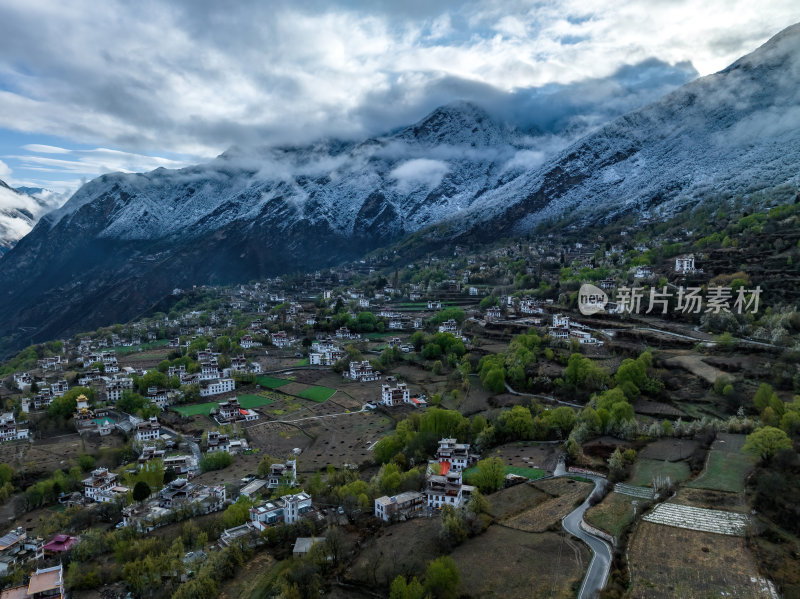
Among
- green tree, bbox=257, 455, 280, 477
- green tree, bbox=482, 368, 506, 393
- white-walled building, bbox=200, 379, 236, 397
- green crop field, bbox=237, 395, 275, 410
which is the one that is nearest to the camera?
green tree, bbox=257, 455, 280, 477

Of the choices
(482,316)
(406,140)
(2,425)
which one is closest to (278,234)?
(406,140)

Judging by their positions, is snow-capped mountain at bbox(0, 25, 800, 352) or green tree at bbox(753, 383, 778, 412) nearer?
green tree at bbox(753, 383, 778, 412)

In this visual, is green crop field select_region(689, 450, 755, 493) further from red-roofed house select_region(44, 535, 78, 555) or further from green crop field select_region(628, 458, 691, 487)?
red-roofed house select_region(44, 535, 78, 555)

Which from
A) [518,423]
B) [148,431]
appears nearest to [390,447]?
[518,423]

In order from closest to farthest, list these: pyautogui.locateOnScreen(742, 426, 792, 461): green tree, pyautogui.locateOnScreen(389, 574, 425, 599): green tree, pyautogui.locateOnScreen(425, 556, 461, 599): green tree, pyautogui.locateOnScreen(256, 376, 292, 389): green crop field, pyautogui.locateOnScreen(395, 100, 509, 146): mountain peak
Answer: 1. pyautogui.locateOnScreen(389, 574, 425, 599): green tree
2. pyautogui.locateOnScreen(425, 556, 461, 599): green tree
3. pyautogui.locateOnScreen(742, 426, 792, 461): green tree
4. pyautogui.locateOnScreen(256, 376, 292, 389): green crop field
5. pyautogui.locateOnScreen(395, 100, 509, 146): mountain peak

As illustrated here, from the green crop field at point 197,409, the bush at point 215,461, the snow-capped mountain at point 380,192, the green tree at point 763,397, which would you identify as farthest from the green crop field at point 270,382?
the snow-capped mountain at point 380,192

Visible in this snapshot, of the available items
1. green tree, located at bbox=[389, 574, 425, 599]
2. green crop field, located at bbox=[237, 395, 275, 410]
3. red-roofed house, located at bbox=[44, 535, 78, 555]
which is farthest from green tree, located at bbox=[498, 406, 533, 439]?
red-roofed house, located at bbox=[44, 535, 78, 555]

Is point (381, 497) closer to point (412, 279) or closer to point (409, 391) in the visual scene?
point (409, 391)
